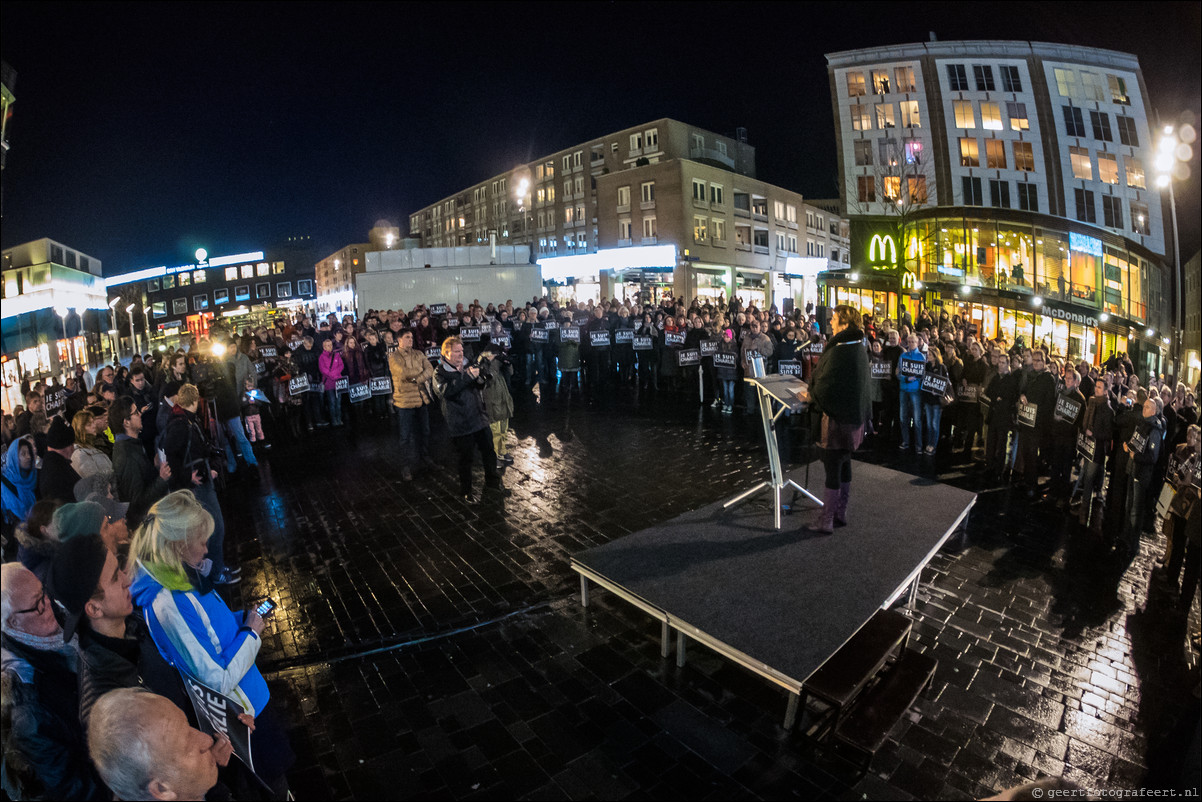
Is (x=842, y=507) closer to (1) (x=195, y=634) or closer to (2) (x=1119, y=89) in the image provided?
(1) (x=195, y=634)

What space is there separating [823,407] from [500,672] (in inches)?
143

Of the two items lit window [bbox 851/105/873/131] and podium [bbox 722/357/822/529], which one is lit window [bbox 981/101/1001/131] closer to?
lit window [bbox 851/105/873/131]

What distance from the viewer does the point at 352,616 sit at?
198 inches

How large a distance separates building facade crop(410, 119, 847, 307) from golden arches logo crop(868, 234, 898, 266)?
18414 millimetres

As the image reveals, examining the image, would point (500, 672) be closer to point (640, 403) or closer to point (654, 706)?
point (654, 706)

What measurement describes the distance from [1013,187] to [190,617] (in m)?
44.2

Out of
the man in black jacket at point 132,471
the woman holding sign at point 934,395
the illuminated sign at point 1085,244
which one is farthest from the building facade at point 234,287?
the illuminated sign at point 1085,244

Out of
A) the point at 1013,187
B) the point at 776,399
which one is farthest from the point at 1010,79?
the point at 776,399

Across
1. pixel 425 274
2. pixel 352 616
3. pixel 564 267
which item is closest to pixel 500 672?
pixel 352 616

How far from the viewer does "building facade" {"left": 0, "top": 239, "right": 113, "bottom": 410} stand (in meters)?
17.6

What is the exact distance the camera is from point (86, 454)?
5.26m

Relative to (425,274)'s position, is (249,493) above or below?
below

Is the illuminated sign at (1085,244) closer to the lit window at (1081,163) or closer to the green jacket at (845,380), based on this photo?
the lit window at (1081,163)

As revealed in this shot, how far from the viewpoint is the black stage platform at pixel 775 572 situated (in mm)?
3852
